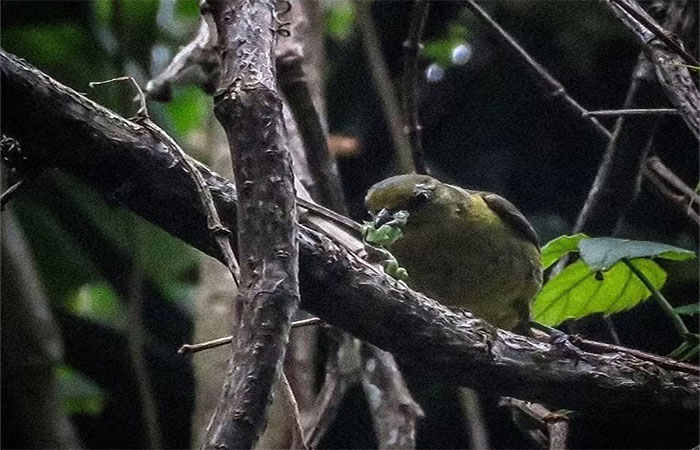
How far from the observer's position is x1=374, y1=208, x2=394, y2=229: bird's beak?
6.88 feet

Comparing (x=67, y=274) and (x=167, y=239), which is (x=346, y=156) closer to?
(x=167, y=239)

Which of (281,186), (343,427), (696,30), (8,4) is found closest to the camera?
(281,186)

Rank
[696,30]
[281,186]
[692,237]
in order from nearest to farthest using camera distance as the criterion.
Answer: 1. [281,186]
2. [696,30]
3. [692,237]

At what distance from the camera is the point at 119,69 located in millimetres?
2930

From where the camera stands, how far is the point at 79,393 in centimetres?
324

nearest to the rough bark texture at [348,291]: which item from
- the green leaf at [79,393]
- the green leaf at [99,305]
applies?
the green leaf at [79,393]

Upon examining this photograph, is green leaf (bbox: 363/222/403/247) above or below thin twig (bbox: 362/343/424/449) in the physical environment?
above

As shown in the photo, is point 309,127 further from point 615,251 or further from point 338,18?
point 338,18

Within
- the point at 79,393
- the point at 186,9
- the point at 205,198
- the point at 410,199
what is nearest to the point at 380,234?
the point at 410,199

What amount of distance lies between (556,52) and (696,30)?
3.06ft

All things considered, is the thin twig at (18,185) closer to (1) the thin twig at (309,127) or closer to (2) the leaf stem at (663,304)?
(1) the thin twig at (309,127)

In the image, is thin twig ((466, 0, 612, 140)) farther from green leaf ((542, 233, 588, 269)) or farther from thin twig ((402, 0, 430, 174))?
green leaf ((542, 233, 588, 269))

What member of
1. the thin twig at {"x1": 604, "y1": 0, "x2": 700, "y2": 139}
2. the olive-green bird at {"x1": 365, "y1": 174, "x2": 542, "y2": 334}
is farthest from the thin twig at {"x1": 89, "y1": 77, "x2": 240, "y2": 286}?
the olive-green bird at {"x1": 365, "y1": 174, "x2": 542, "y2": 334}

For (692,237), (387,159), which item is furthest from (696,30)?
(387,159)
